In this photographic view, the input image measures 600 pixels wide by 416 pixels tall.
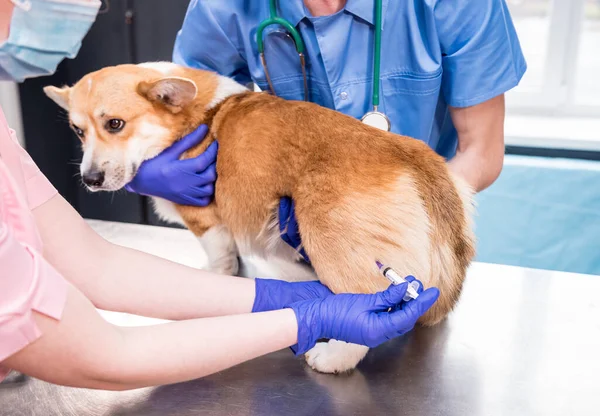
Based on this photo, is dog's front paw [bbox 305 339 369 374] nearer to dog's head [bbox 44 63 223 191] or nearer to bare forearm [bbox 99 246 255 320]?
bare forearm [bbox 99 246 255 320]

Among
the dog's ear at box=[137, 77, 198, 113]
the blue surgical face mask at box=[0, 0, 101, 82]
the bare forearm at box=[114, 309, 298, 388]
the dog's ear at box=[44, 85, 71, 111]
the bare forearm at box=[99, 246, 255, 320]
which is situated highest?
the blue surgical face mask at box=[0, 0, 101, 82]

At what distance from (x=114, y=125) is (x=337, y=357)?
0.71 metres

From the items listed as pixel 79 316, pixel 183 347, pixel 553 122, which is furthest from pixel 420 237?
pixel 553 122

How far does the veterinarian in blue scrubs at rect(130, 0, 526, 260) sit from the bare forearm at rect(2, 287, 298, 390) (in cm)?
38

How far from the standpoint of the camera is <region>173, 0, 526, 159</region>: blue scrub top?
128 cm

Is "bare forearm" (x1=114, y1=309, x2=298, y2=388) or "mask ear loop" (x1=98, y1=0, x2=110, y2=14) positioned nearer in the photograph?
"bare forearm" (x1=114, y1=309, x2=298, y2=388)

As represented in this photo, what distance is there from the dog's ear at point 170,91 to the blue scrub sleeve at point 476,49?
57cm

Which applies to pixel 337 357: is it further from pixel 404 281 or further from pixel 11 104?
pixel 11 104

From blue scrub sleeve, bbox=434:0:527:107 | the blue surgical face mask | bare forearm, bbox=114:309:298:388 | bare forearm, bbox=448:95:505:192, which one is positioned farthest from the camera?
bare forearm, bbox=448:95:505:192

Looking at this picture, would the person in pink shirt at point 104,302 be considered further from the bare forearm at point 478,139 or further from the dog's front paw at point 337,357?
the bare forearm at point 478,139

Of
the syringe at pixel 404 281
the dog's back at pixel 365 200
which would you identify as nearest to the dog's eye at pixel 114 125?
the dog's back at pixel 365 200

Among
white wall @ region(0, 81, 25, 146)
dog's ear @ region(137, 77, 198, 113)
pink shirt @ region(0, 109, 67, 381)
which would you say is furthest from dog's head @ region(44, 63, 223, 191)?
white wall @ region(0, 81, 25, 146)

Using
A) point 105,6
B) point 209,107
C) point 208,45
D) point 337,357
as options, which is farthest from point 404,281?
point 105,6

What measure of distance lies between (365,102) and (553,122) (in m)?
2.35
